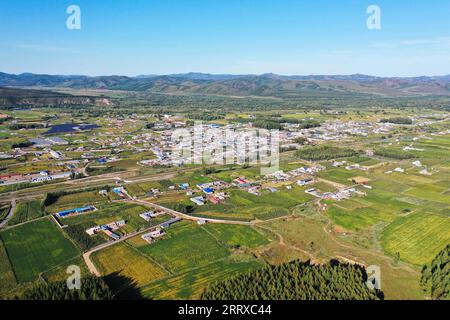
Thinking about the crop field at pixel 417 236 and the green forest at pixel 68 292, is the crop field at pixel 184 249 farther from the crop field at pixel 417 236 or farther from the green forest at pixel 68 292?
the crop field at pixel 417 236

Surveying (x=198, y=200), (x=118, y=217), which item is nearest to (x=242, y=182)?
(x=198, y=200)

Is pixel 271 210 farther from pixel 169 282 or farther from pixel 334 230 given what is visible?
pixel 169 282

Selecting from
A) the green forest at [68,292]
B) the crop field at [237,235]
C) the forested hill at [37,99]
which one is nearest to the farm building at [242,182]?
the crop field at [237,235]

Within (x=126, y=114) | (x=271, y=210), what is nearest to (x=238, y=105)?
(x=126, y=114)

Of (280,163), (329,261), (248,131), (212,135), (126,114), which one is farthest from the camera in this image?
A: (126,114)

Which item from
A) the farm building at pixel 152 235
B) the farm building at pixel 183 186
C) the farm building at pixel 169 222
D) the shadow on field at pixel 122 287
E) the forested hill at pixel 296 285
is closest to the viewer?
the forested hill at pixel 296 285

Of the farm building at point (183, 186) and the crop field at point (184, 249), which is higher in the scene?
the farm building at point (183, 186)
